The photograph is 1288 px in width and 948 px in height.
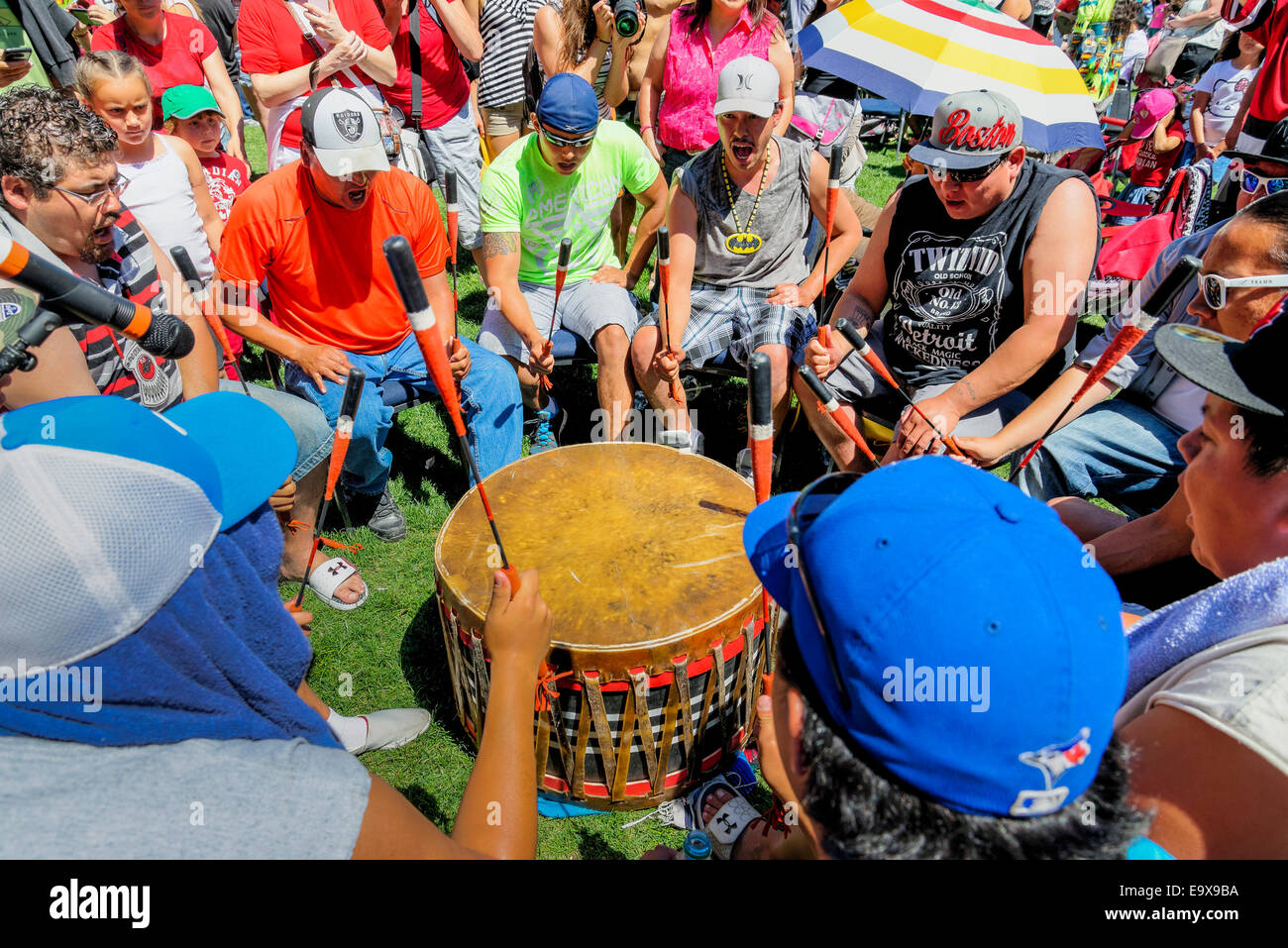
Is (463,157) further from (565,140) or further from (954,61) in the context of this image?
(954,61)

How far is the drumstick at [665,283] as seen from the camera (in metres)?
3.38

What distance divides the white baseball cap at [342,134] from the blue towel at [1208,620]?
10.5ft

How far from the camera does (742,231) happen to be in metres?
4.11

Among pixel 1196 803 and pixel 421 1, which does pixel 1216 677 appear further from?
pixel 421 1

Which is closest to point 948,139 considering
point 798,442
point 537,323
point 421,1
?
point 798,442

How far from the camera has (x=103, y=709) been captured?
3.69ft

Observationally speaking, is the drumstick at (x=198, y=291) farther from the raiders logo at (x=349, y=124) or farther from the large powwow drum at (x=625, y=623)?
the large powwow drum at (x=625, y=623)

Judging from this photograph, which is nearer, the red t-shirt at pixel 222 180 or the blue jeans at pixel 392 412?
the blue jeans at pixel 392 412

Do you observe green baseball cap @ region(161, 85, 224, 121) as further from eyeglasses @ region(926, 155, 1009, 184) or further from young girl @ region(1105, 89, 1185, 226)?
young girl @ region(1105, 89, 1185, 226)

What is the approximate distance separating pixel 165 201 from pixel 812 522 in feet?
13.6

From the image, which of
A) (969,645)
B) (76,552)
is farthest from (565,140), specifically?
(969,645)

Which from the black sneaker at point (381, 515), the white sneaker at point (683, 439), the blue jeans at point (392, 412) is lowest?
the black sneaker at point (381, 515)

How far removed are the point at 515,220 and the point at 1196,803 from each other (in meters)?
3.76

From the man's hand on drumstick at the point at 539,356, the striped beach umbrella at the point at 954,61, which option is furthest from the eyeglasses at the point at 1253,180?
the man's hand on drumstick at the point at 539,356
